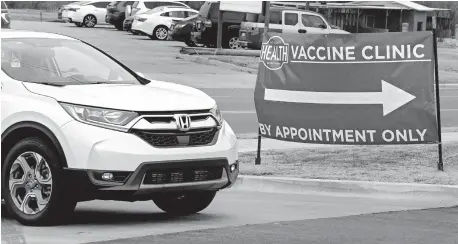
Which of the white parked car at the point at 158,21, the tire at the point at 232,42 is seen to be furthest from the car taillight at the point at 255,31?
the white parked car at the point at 158,21

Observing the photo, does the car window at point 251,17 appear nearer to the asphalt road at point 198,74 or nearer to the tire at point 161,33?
the asphalt road at point 198,74

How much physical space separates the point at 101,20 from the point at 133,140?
45.7 m

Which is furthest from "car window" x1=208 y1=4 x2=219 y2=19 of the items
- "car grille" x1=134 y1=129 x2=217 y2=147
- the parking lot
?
"car grille" x1=134 y1=129 x2=217 y2=147

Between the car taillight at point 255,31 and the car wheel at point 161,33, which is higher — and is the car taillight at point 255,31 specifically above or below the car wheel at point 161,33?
above

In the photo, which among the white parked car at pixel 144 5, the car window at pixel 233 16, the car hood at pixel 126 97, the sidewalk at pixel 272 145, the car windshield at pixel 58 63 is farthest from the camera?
the white parked car at pixel 144 5

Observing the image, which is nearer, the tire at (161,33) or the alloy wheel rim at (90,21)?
the tire at (161,33)

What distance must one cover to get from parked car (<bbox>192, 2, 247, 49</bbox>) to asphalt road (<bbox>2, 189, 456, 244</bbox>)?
2703cm

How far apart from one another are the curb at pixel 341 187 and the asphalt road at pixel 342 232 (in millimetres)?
1519

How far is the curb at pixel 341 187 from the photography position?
10.9 m

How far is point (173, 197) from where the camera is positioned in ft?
30.3

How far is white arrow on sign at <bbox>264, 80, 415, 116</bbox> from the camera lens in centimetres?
1212

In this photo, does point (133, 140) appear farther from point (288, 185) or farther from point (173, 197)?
point (288, 185)

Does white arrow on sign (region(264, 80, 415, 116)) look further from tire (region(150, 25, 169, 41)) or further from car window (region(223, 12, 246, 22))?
tire (region(150, 25, 169, 41))

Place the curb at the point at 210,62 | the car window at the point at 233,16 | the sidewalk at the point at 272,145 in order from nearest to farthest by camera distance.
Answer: the sidewalk at the point at 272,145 → the curb at the point at 210,62 → the car window at the point at 233,16
